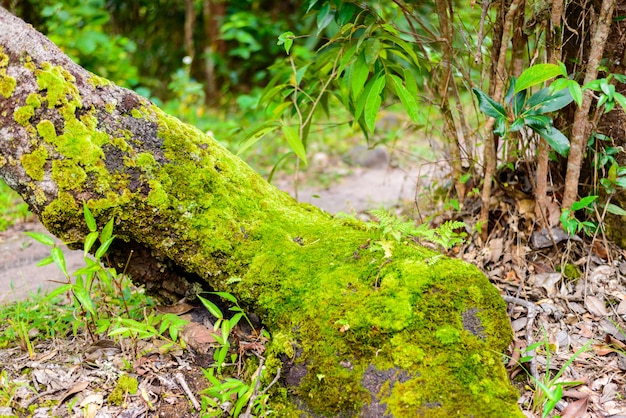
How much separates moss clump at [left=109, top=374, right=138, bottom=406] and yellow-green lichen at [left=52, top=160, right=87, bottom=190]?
83 centimetres

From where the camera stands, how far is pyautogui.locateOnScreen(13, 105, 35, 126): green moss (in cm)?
205

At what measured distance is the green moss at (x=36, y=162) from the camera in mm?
2045

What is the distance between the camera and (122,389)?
2092 millimetres

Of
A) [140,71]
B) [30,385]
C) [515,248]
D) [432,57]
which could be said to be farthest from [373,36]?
[140,71]

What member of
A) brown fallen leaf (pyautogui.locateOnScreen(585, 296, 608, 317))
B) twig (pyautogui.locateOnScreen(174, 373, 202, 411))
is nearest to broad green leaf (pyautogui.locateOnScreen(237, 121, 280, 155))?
twig (pyautogui.locateOnScreen(174, 373, 202, 411))

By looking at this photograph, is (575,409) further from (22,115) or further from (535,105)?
(22,115)

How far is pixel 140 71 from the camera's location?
9.27m

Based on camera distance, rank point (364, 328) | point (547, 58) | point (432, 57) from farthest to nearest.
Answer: point (432, 57) → point (547, 58) → point (364, 328)

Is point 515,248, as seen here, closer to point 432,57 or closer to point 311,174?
point 432,57

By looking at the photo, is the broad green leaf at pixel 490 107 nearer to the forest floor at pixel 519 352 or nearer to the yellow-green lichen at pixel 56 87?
the forest floor at pixel 519 352

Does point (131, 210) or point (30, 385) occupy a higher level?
point (131, 210)

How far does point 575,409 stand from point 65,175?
7.29ft

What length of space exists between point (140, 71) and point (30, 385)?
809cm

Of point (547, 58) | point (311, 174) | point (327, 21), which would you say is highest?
point (327, 21)
